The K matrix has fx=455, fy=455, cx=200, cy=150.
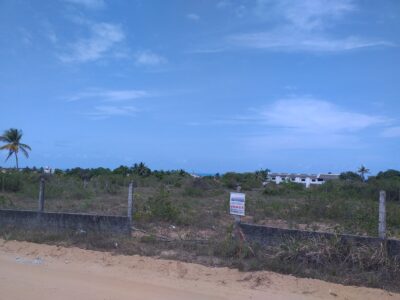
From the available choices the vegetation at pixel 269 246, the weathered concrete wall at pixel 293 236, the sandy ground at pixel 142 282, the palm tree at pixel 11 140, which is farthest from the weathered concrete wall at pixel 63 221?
the palm tree at pixel 11 140

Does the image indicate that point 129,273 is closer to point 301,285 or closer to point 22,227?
point 301,285

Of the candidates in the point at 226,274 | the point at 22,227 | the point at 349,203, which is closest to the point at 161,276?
the point at 226,274

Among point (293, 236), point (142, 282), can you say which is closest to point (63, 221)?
point (142, 282)

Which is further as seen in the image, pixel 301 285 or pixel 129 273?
pixel 129 273

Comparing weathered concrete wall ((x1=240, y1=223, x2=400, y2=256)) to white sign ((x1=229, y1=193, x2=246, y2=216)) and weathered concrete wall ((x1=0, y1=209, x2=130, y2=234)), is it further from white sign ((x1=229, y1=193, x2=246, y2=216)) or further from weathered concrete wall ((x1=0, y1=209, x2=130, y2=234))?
weathered concrete wall ((x1=0, y1=209, x2=130, y2=234))

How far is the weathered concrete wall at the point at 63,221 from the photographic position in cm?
1056

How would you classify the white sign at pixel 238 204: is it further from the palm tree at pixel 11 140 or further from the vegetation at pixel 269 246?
the palm tree at pixel 11 140

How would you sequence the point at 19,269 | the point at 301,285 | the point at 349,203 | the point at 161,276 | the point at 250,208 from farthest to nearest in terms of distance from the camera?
the point at 250,208 < the point at 349,203 < the point at 19,269 < the point at 161,276 < the point at 301,285

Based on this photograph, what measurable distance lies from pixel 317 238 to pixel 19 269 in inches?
215

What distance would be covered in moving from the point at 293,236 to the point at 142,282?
300 cm

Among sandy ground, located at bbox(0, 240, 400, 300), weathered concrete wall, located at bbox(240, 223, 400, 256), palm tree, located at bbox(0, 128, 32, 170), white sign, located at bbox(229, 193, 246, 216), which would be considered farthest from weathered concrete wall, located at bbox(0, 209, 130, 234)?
palm tree, located at bbox(0, 128, 32, 170)

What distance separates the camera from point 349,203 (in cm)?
1355

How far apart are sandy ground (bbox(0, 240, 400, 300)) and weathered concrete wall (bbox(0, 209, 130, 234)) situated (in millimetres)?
1460

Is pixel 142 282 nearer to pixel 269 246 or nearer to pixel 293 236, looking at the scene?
pixel 269 246
